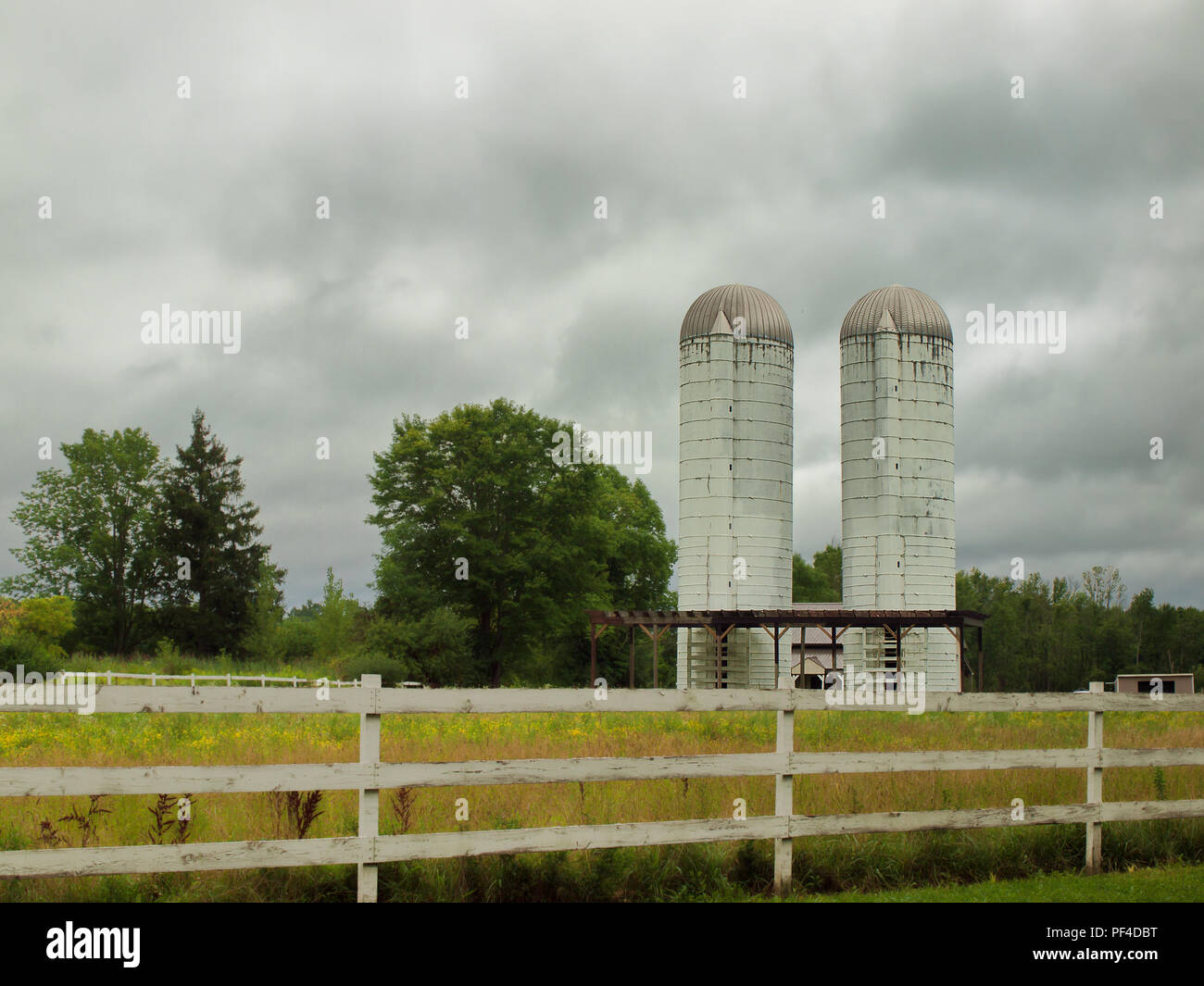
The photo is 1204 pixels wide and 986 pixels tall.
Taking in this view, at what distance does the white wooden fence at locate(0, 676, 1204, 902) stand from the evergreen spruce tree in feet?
207

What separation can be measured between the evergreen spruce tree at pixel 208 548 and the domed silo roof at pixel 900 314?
135 feet

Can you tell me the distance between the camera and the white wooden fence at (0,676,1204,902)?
22.4 ft

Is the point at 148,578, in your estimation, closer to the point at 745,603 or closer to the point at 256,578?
the point at 256,578

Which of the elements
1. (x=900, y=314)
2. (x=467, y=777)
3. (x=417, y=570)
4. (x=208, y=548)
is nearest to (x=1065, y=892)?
(x=467, y=777)

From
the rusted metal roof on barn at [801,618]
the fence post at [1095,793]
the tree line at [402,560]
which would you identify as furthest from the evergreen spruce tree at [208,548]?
the fence post at [1095,793]

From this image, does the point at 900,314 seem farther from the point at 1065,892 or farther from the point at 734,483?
the point at 1065,892

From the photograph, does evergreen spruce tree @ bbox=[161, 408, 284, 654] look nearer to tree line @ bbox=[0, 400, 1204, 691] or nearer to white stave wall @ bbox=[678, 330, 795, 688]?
tree line @ bbox=[0, 400, 1204, 691]

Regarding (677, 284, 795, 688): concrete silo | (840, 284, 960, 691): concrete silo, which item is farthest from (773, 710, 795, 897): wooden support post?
(840, 284, 960, 691): concrete silo

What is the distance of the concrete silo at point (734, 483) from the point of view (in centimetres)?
4238

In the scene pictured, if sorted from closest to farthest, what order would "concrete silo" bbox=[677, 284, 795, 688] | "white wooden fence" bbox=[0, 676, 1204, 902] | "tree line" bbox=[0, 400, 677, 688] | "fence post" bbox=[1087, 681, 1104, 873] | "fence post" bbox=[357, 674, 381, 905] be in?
"white wooden fence" bbox=[0, 676, 1204, 902]
"fence post" bbox=[357, 674, 381, 905]
"fence post" bbox=[1087, 681, 1104, 873]
"concrete silo" bbox=[677, 284, 795, 688]
"tree line" bbox=[0, 400, 677, 688]

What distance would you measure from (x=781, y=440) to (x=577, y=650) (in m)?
26.3

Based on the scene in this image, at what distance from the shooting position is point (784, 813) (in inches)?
333
